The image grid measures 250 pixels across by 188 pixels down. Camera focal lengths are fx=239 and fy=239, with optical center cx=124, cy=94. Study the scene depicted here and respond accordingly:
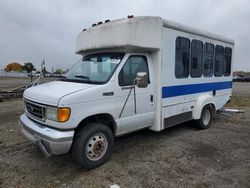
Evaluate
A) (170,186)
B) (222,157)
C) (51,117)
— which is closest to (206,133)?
(222,157)

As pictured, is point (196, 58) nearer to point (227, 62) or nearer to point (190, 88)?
point (190, 88)

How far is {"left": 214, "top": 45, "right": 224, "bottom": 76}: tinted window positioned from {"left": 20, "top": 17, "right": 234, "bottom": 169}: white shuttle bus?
0.95 metres

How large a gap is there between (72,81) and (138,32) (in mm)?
1714

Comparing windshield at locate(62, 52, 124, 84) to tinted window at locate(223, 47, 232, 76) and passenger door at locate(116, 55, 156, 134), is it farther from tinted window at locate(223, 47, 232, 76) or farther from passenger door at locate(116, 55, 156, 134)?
tinted window at locate(223, 47, 232, 76)

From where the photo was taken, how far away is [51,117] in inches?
160

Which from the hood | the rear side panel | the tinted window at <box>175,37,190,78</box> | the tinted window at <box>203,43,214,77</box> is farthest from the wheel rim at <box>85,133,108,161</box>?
the tinted window at <box>203,43,214,77</box>

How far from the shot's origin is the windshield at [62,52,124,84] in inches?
186

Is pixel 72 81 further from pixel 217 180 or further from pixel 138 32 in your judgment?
pixel 217 180

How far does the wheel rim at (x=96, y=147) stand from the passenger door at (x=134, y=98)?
47 cm

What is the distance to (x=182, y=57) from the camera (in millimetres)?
6328

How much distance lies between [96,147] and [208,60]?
15.5 feet

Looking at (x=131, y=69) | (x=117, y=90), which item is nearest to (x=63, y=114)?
(x=117, y=90)

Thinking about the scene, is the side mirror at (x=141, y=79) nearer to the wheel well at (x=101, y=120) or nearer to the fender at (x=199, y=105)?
the wheel well at (x=101, y=120)

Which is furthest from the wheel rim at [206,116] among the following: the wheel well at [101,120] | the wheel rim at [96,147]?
the wheel rim at [96,147]
